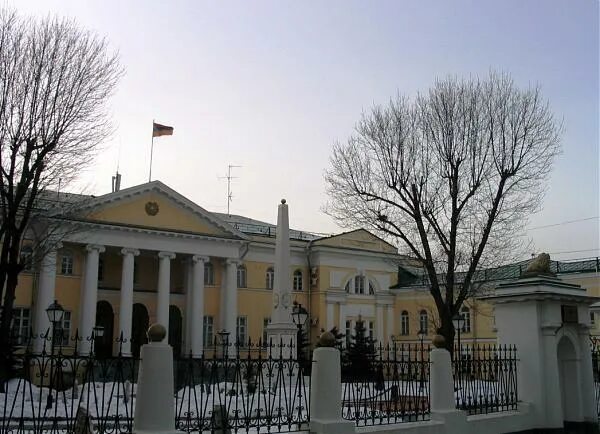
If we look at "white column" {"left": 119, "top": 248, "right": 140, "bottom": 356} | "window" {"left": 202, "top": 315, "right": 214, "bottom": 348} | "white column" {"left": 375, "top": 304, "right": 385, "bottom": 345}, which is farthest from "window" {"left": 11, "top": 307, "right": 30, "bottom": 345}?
"white column" {"left": 375, "top": 304, "right": 385, "bottom": 345}

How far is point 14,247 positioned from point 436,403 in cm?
1408

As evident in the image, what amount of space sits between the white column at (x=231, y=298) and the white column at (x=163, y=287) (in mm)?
3767

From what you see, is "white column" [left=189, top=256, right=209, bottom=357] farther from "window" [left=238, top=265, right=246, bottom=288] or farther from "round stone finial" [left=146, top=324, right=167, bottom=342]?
"round stone finial" [left=146, top=324, right=167, bottom=342]

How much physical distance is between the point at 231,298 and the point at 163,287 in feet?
14.6

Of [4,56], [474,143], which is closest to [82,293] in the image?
[4,56]

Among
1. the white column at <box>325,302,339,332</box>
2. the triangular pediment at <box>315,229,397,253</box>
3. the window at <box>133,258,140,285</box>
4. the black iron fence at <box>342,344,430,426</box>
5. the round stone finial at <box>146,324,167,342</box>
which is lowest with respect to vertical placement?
the black iron fence at <box>342,344,430,426</box>

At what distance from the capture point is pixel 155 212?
1457 inches

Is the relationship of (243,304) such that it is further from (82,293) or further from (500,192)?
(500,192)

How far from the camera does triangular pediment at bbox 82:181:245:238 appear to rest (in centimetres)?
3497

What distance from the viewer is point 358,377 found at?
11.4 metres

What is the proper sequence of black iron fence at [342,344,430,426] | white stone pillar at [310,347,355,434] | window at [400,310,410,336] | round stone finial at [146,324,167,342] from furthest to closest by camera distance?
window at [400,310,410,336] → black iron fence at [342,344,430,426] → white stone pillar at [310,347,355,434] → round stone finial at [146,324,167,342]

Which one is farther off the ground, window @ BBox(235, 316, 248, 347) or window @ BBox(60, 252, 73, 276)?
window @ BBox(60, 252, 73, 276)

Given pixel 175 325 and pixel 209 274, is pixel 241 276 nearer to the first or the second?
pixel 209 274

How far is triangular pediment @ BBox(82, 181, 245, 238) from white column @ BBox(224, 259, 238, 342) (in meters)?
1.83
